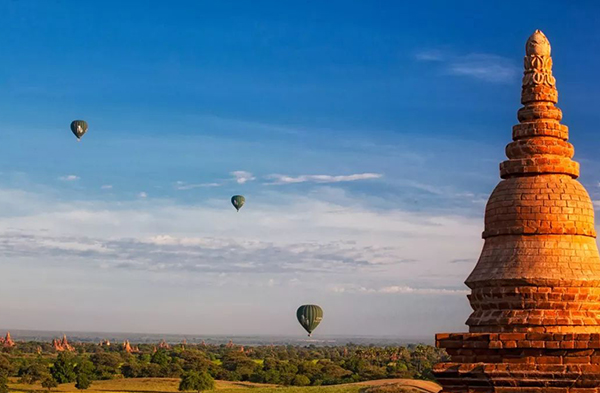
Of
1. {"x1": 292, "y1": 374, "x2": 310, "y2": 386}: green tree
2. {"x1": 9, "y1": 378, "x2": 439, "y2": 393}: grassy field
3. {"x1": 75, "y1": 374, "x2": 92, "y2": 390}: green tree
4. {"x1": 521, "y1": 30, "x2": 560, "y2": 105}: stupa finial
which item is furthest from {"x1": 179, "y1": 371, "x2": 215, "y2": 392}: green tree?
{"x1": 521, "y1": 30, "x2": 560, "y2": 105}: stupa finial

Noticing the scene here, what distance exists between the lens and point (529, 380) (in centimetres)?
1586

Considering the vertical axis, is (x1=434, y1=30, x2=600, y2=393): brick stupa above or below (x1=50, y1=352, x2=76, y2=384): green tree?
above

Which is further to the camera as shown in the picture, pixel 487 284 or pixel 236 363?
pixel 236 363

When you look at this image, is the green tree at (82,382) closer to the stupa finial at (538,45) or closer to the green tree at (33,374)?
the green tree at (33,374)

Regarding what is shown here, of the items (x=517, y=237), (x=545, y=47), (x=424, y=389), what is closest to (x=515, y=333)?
(x=517, y=237)

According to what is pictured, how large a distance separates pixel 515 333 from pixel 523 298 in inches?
27.9

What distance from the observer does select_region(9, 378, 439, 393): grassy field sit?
109 metres

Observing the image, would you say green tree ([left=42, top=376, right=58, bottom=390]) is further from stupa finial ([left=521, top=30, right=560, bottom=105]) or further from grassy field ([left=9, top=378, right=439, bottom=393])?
stupa finial ([left=521, top=30, right=560, bottom=105])

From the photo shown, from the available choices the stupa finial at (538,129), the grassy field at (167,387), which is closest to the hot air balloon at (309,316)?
the grassy field at (167,387)

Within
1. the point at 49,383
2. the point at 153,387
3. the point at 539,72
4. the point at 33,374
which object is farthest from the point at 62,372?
the point at 539,72

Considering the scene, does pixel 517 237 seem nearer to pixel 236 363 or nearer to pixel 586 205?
pixel 586 205

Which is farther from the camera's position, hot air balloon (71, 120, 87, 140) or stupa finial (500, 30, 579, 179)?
hot air balloon (71, 120, 87, 140)

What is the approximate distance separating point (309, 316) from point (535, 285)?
103m

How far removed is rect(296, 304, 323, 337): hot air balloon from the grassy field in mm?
7794
